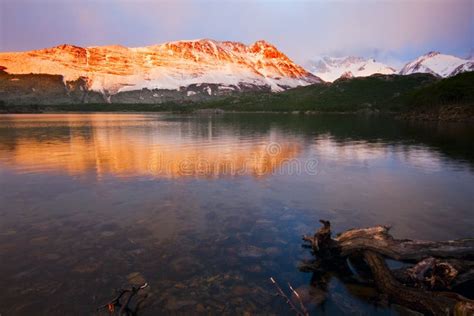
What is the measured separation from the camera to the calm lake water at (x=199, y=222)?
→ 1160cm

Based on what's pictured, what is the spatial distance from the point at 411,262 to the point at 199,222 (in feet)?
35.1

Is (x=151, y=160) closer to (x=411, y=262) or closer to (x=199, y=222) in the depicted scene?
(x=199, y=222)

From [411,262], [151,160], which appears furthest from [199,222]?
[151,160]

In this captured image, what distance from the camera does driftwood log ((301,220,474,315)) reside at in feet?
33.0

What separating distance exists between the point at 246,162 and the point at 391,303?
27.9 m

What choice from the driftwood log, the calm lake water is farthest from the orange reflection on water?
the driftwood log

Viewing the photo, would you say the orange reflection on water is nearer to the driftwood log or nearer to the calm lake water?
the calm lake water

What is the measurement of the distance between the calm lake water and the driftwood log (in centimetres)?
75

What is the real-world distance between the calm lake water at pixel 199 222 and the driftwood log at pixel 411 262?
75cm

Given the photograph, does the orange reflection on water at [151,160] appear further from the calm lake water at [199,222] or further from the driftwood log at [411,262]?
the driftwood log at [411,262]

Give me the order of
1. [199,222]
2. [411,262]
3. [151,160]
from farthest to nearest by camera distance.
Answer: [151,160] → [199,222] → [411,262]

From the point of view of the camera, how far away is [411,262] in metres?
12.3

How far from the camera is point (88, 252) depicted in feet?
47.9

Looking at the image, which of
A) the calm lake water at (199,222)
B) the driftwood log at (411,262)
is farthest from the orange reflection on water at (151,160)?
the driftwood log at (411,262)
